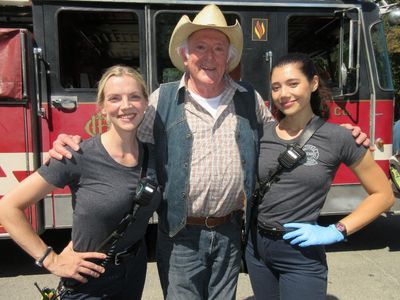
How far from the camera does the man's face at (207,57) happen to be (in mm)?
2086

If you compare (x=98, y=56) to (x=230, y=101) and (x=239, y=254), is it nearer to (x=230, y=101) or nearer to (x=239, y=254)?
(x=230, y=101)

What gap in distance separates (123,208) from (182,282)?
56 centimetres

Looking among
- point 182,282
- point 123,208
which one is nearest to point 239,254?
point 182,282

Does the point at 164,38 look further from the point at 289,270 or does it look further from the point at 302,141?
the point at 289,270

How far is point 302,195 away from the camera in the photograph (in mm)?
2006

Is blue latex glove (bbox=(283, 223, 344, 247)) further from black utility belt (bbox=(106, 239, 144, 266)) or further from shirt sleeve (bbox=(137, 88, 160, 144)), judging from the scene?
shirt sleeve (bbox=(137, 88, 160, 144))

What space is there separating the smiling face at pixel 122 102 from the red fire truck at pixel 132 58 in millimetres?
2022

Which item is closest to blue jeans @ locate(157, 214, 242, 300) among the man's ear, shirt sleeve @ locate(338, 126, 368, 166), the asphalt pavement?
shirt sleeve @ locate(338, 126, 368, 166)

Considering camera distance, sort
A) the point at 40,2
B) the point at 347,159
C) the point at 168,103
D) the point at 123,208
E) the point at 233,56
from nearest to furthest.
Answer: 1. the point at 123,208
2. the point at 347,159
3. the point at 168,103
4. the point at 233,56
5. the point at 40,2

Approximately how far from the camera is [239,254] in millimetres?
2242

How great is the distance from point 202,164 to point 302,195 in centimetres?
50

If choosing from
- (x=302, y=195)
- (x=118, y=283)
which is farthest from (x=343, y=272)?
(x=118, y=283)

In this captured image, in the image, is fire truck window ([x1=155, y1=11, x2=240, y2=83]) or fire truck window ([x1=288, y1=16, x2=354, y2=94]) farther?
fire truck window ([x1=288, y1=16, x2=354, y2=94])

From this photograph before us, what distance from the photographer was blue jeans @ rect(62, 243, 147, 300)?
6.15ft
